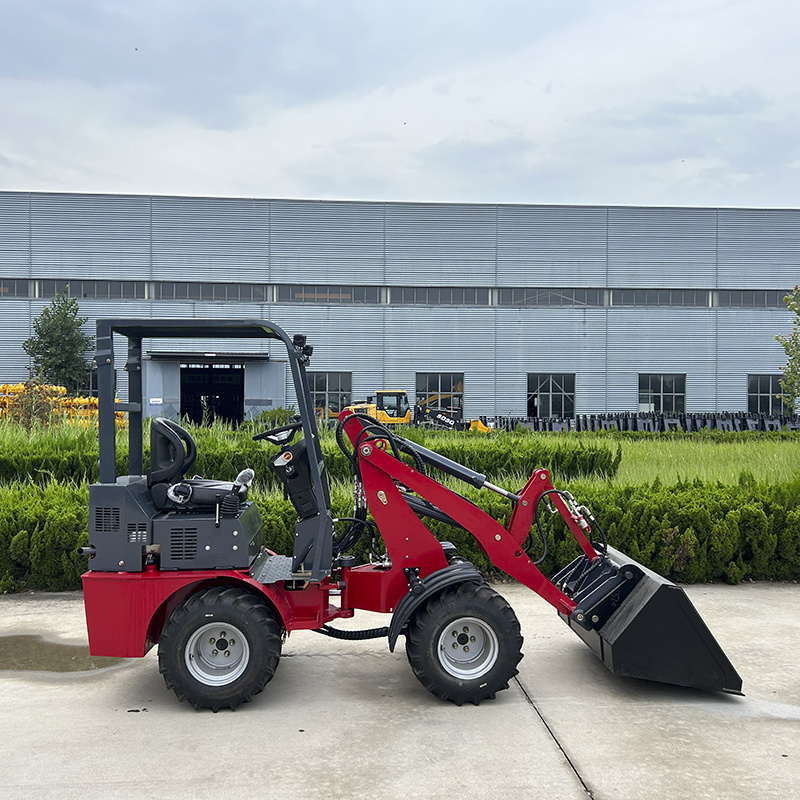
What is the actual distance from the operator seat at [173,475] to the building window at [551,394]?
116ft

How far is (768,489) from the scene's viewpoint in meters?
8.71

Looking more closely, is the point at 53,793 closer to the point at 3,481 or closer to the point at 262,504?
the point at 262,504

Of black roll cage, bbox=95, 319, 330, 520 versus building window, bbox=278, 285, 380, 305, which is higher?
building window, bbox=278, 285, 380, 305

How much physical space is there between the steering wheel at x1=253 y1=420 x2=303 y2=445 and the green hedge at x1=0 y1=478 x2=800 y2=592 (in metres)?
2.79

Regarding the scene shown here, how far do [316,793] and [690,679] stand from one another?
2.50 m

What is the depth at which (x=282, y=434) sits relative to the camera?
17.7 feet

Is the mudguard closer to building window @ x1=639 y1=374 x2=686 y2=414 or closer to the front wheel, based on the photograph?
the front wheel

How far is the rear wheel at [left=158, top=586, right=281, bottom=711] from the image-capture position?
4.66 metres

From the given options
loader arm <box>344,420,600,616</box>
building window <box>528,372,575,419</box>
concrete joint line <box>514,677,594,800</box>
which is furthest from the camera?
building window <box>528,372,575,419</box>

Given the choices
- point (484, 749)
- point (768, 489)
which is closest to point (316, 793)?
point (484, 749)

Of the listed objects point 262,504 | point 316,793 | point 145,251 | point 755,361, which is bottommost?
point 316,793

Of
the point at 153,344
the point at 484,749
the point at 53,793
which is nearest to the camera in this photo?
the point at 53,793

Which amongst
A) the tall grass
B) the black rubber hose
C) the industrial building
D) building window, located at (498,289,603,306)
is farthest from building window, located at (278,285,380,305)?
the black rubber hose

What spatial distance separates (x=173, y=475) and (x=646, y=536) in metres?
5.18
